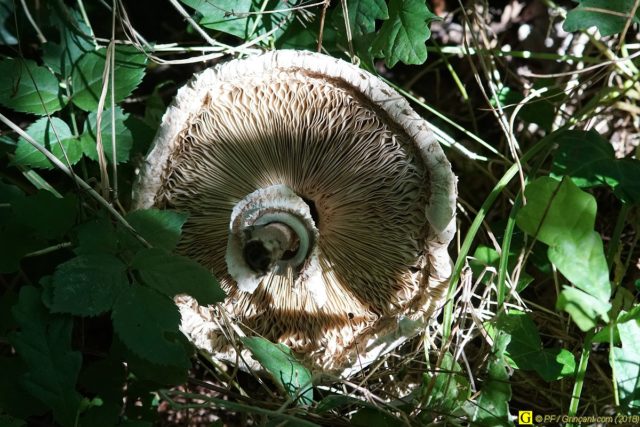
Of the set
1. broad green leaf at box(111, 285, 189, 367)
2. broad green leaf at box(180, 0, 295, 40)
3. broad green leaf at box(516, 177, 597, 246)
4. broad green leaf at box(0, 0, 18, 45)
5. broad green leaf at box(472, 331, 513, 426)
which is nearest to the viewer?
broad green leaf at box(111, 285, 189, 367)

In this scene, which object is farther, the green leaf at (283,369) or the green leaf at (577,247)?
the green leaf at (283,369)

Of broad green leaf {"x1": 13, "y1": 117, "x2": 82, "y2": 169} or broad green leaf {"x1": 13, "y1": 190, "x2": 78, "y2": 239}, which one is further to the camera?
broad green leaf {"x1": 13, "y1": 117, "x2": 82, "y2": 169}

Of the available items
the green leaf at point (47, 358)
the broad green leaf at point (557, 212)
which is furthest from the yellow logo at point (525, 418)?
the green leaf at point (47, 358)

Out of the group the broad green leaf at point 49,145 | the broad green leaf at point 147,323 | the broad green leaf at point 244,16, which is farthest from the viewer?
the broad green leaf at point 244,16

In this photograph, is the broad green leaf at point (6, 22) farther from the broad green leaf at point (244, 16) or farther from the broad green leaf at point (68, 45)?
the broad green leaf at point (244, 16)

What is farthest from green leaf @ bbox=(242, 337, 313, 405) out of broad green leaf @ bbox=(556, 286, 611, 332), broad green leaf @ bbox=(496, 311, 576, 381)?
broad green leaf @ bbox=(556, 286, 611, 332)

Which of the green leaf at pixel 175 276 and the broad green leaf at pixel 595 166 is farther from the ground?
the broad green leaf at pixel 595 166

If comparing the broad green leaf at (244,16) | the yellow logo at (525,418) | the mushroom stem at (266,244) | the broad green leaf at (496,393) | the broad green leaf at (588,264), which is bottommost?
the yellow logo at (525,418)

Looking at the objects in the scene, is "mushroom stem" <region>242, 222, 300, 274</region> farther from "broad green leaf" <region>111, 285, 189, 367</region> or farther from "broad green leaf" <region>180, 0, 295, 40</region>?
"broad green leaf" <region>180, 0, 295, 40</region>
